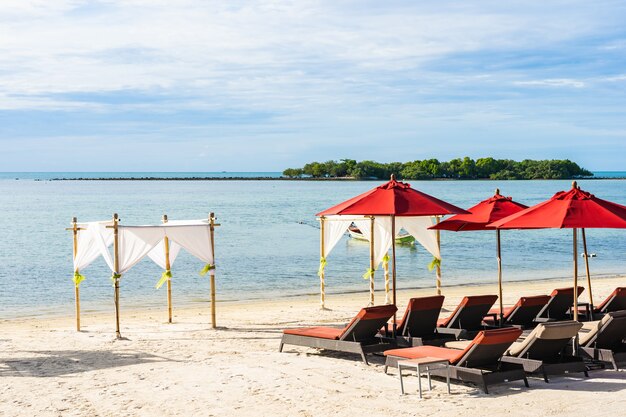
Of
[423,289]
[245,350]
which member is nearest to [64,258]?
[423,289]

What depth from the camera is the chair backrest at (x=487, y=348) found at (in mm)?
7973

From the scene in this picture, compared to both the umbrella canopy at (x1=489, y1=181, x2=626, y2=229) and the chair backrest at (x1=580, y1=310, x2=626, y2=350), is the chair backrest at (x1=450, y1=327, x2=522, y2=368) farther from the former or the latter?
the umbrella canopy at (x1=489, y1=181, x2=626, y2=229)

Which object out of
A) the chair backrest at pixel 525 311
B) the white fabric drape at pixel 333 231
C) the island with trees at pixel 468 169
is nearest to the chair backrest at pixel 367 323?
the chair backrest at pixel 525 311

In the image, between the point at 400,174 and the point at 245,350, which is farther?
the point at 400,174

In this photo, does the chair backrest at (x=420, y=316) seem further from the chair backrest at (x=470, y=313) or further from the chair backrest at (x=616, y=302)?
the chair backrest at (x=616, y=302)

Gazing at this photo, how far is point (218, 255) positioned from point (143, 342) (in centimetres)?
2397

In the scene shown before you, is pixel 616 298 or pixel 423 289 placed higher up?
pixel 616 298

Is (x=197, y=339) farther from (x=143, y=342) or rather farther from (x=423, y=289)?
(x=423, y=289)

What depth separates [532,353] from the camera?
856cm

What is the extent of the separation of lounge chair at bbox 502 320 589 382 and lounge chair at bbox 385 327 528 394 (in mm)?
191

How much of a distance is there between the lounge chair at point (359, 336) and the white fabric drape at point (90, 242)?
4631mm

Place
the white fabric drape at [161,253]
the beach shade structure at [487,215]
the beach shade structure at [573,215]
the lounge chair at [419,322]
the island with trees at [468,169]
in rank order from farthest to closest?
the island with trees at [468,169] < the white fabric drape at [161,253] < the beach shade structure at [487,215] < the lounge chair at [419,322] < the beach shade structure at [573,215]

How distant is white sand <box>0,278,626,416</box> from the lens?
755 cm

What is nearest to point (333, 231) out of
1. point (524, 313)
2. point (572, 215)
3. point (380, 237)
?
point (380, 237)
